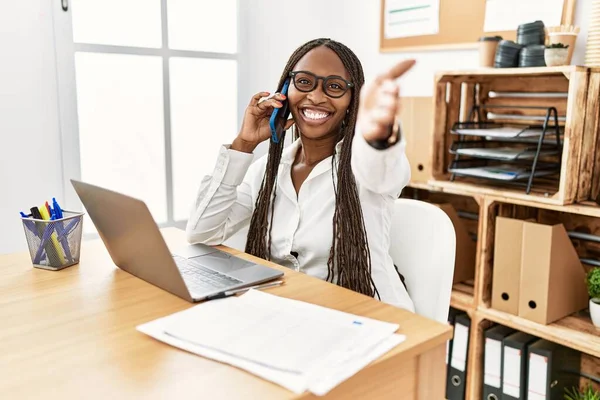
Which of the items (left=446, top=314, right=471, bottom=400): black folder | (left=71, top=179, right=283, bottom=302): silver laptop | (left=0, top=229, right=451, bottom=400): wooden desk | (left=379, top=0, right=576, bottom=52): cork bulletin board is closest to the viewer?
(left=0, top=229, right=451, bottom=400): wooden desk

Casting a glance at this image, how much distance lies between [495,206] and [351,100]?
2.77ft

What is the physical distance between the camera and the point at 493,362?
6.46 feet

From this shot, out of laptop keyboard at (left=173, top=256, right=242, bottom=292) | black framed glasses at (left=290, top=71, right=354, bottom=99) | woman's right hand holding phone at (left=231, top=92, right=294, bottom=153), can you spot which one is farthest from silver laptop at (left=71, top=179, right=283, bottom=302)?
black framed glasses at (left=290, top=71, right=354, bottom=99)

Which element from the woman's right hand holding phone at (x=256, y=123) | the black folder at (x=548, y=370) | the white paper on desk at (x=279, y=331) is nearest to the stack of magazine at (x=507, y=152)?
the black folder at (x=548, y=370)

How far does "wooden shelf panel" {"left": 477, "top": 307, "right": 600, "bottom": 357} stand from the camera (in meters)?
1.66

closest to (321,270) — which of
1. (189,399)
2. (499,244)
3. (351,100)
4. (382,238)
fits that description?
(382,238)

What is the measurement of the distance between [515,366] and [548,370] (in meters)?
0.11

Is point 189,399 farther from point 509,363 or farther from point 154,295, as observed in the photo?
point 509,363

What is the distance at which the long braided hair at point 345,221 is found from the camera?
1.26 metres

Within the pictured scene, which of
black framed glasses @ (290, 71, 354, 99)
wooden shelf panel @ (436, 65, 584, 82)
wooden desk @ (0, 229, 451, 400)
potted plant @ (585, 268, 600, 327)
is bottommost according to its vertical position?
potted plant @ (585, 268, 600, 327)

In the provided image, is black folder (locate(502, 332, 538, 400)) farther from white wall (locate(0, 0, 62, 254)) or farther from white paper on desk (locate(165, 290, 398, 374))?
white wall (locate(0, 0, 62, 254))

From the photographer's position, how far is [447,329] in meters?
0.85

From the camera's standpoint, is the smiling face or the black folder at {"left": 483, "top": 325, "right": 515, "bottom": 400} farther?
the black folder at {"left": 483, "top": 325, "right": 515, "bottom": 400}

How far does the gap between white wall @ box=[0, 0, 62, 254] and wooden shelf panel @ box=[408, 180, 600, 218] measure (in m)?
1.59
